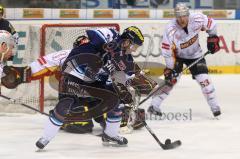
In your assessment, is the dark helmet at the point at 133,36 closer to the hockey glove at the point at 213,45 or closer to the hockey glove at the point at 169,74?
the hockey glove at the point at 169,74

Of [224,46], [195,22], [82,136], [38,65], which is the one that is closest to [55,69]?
[38,65]

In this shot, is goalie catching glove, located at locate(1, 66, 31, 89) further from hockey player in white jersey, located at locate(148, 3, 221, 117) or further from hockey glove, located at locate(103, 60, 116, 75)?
hockey player in white jersey, located at locate(148, 3, 221, 117)

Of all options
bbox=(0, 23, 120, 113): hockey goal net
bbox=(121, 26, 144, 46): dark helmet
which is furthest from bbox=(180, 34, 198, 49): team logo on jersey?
bbox=(121, 26, 144, 46): dark helmet

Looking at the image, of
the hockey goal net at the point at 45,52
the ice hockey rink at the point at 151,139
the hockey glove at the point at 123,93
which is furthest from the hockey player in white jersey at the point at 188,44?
the hockey glove at the point at 123,93

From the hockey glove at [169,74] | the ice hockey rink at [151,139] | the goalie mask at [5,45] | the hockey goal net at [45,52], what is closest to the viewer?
the goalie mask at [5,45]

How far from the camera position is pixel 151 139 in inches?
216

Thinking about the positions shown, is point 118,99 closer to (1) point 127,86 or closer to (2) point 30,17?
(1) point 127,86

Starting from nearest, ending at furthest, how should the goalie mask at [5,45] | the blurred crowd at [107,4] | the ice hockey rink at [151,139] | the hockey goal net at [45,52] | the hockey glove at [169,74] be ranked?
1. the goalie mask at [5,45]
2. the ice hockey rink at [151,139]
3. the hockey glove at [169,74]
4. the hockey goal net at [45,52]
5. the blurred crowd at [107,4]

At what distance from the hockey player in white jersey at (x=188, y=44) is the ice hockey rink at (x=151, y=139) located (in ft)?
1.26

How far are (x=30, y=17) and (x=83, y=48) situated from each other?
4.77 metres

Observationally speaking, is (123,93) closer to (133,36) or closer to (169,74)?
(133,36)

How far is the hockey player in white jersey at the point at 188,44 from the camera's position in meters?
6.35

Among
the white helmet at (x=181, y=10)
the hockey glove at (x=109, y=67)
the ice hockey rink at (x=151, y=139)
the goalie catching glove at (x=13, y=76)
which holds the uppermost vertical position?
the white helmet at (x=181, y=10)

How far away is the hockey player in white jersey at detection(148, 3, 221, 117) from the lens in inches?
250
